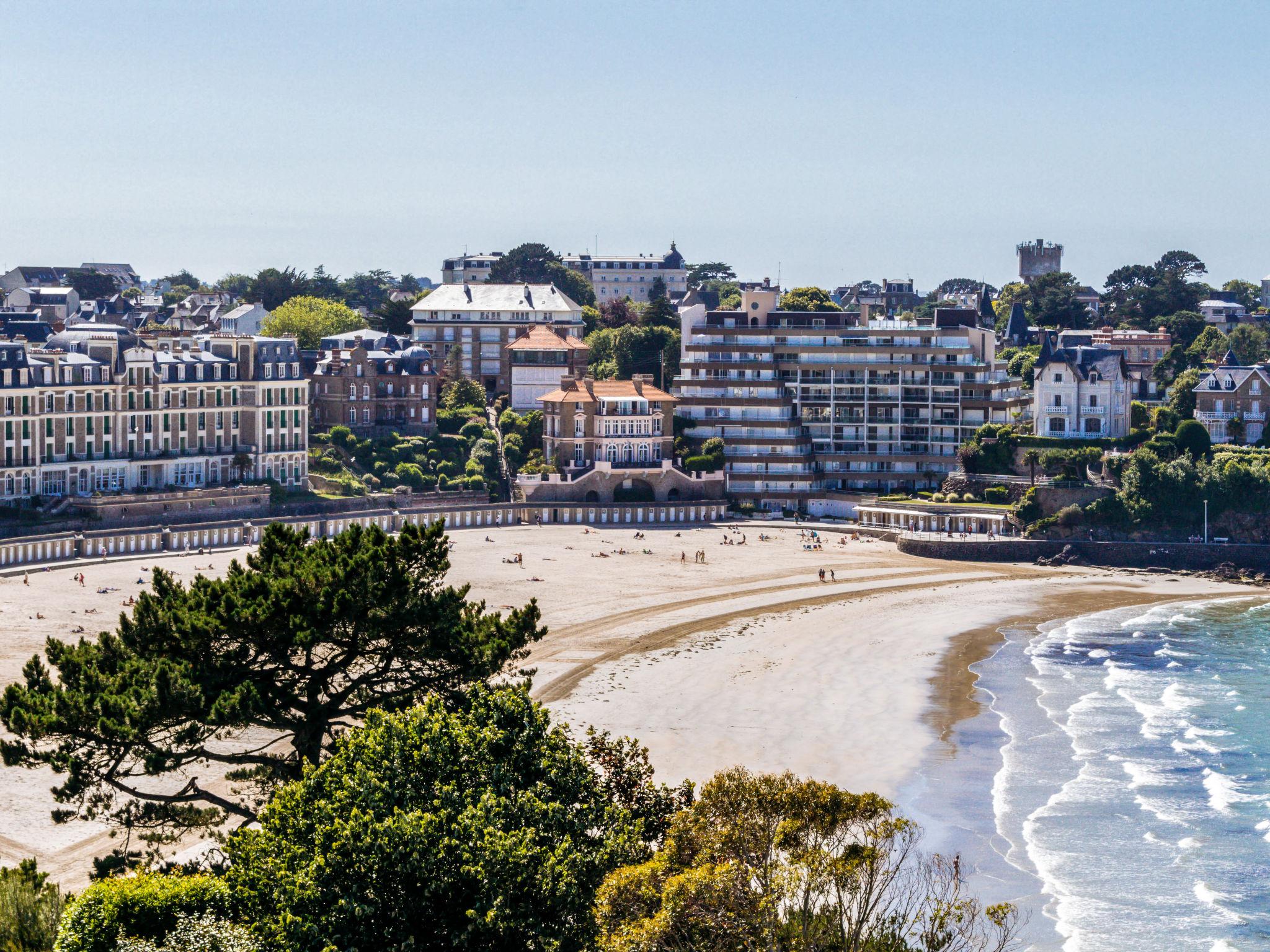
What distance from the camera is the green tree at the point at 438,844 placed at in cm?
2277

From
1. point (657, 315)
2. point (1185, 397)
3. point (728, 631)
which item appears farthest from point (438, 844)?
→ point (657, 315)

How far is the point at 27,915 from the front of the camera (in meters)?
25.1

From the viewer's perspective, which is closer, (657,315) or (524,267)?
(657,315)

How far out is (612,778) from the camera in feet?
87.2

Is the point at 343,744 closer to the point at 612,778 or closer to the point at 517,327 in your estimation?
the point at 612,778

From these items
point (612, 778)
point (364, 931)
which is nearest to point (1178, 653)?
point (612, 778)

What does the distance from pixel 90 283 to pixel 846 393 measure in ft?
293

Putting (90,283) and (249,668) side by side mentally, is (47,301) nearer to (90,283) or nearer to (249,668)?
(90,283)

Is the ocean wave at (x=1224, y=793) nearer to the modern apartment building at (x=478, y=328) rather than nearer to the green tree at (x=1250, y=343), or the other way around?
the modern apartment building at (x=478, y=328)

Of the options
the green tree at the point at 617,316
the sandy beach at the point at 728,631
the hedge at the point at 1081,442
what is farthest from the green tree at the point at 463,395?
the hedge at the point at 1081,442

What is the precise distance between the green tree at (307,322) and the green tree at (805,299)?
33.3 metres

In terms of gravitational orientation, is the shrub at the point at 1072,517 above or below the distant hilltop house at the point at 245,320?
below

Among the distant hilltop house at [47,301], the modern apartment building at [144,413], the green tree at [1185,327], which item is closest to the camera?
the modern apartment building at [144,413]

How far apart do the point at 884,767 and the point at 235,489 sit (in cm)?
5218
